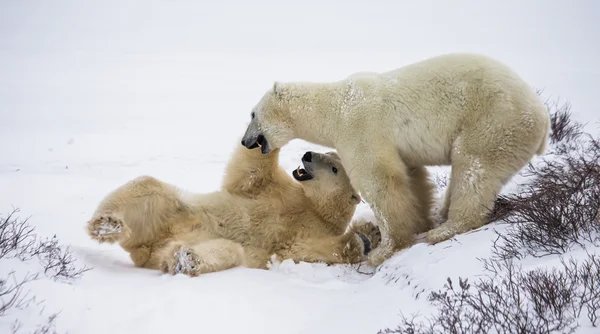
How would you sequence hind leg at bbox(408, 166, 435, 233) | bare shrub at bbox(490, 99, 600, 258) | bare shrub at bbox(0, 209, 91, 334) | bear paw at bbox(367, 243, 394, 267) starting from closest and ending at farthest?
bare shrub at bbox(0, 209, 91, 334)
bare shrub at bbox(490, 99, 600, 258)
bear paw at bbox(367, 243, 394, 267)
hind leg at bbox(408, 166, 435, 233)

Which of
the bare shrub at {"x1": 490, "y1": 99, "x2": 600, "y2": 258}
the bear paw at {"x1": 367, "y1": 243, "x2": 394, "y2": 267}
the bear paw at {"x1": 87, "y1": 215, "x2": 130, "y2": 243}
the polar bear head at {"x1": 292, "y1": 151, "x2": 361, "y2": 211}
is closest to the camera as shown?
the bare shrub at {"x1": 490, "y1": 99, "x2": 600, "y2": 258}

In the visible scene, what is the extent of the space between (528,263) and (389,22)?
59.6m

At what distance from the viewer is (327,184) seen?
16.8 feet

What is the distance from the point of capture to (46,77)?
22.2m

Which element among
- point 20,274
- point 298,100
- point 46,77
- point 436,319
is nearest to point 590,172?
point 436,319

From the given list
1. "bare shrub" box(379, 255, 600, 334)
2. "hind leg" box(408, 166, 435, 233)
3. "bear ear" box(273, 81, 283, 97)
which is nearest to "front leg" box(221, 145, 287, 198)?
"bear ear" box(273, 81, 283, 97)

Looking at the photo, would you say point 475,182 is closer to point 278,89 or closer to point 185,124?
point 278,89

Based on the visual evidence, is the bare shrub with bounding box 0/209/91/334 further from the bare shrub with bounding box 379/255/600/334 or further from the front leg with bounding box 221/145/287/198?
the bare shrub with bounding box 379/255/600/334

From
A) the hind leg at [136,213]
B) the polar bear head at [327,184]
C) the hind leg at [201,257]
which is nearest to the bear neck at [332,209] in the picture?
the polar bear head at [327,184]

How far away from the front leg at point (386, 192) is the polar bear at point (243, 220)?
322mm

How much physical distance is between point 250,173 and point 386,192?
1.49m

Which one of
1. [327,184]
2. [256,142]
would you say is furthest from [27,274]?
[327,184]

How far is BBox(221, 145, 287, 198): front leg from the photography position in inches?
202

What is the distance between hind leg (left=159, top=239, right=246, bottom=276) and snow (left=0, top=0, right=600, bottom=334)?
0.11m
